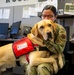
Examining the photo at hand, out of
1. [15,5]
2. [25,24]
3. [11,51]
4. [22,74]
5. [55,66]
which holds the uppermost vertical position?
[15,5]

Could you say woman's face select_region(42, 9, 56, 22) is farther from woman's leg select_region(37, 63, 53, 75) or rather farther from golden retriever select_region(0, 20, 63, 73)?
woman's leg select_region(37, 63, 53, 75)

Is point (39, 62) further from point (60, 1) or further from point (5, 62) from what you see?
point (60, 1)

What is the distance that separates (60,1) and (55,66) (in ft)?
5.46

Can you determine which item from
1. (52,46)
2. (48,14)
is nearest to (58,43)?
(52,46)

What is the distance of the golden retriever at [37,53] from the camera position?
4.97ft

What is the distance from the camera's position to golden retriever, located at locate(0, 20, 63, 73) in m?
1.52

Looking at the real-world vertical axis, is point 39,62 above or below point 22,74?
above

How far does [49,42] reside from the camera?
1.56m

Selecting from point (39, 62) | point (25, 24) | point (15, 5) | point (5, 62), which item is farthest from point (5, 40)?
point (39, 62)

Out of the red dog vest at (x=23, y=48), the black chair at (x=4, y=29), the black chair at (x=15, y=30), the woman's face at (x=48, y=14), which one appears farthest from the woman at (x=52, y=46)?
the black chair at (x=4, y=29)

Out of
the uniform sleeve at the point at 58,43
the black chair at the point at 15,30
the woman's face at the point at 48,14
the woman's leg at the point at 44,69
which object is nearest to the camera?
the woman's leg at the point at 44,69

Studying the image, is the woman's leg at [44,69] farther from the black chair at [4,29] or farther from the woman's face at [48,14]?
the black chair at [4,29]

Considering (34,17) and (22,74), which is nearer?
(22,74)

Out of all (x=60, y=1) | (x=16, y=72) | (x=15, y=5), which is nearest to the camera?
(x=16, y=72)
